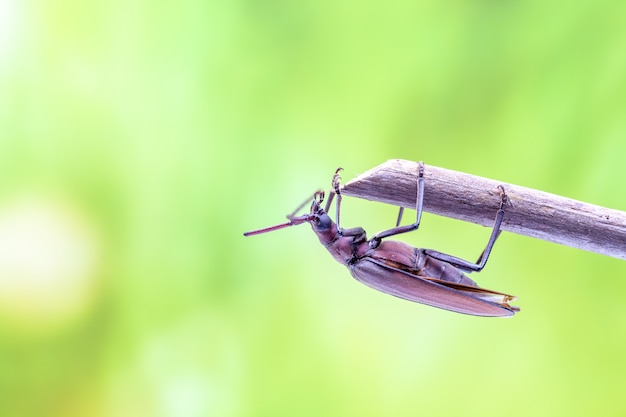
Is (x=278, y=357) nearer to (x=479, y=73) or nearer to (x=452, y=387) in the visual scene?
(x=452, y=387)

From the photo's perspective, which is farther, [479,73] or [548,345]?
[479,73]

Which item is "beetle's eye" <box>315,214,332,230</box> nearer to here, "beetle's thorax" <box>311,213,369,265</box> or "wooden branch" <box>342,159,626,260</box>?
"beetle's thorax" <box>311,213,369,265</box>

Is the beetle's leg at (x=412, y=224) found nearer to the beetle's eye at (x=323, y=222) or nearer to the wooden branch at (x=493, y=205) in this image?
the wooden branch at (x=493, y=205)

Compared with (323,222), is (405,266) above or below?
below

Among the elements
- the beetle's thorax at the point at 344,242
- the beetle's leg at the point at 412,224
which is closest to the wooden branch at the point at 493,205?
the beetle's leg at the point at 412,224

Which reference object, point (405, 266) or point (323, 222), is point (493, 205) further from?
point (323, 222)

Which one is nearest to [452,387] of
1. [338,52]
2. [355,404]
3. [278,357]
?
[355,404]

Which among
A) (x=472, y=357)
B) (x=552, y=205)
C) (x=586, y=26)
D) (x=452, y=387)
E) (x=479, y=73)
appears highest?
(x=586, y=26)

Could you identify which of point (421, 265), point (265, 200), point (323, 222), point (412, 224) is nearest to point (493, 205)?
point (412, 224)
